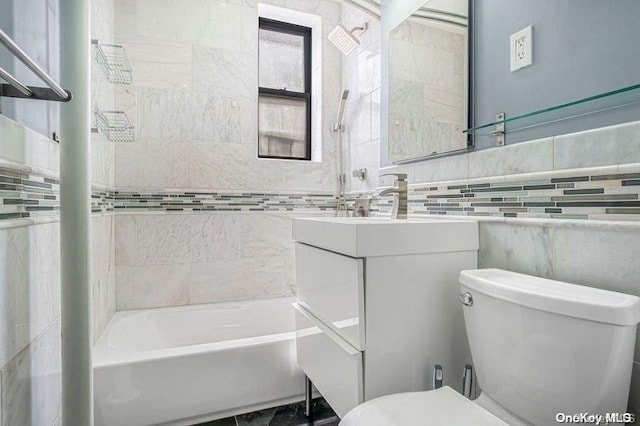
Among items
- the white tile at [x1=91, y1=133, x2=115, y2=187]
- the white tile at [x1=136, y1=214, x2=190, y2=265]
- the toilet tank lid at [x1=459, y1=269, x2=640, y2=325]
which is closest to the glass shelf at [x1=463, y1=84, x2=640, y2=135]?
the toilet tank lid at [x1=459, y1=269, x2=640, y2=325]

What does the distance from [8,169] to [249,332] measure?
1672mm

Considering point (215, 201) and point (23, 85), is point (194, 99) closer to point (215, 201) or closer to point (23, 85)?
point (215, 201)

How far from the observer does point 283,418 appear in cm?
156

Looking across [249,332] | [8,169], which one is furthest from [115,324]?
[8,169]

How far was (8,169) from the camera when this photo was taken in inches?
31.5

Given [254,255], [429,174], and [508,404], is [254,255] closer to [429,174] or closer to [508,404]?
[429,174]

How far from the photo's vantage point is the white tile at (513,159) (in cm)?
105

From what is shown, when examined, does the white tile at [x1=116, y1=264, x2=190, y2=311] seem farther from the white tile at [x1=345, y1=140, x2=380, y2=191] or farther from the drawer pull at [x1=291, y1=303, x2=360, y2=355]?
the white tile at [x1=345, y1=140, x2=380, y2=191]

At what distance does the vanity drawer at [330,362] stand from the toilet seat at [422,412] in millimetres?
163

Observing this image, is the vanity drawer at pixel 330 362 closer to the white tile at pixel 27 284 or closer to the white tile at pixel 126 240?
the white tile at pixel 27 284

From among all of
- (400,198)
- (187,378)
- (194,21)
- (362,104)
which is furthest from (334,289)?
(194,21)

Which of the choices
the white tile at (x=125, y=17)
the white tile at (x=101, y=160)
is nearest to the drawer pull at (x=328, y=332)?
the white tile at (x=101, y=160)

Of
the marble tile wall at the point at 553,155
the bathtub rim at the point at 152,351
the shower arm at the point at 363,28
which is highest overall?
the shower arm at the point at 363,28

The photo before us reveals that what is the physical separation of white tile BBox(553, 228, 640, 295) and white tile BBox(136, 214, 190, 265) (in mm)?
1978
